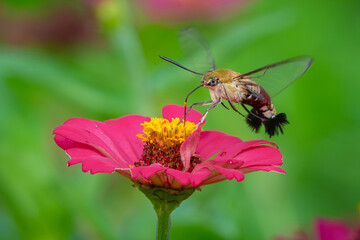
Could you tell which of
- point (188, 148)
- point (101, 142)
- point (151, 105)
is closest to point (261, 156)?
point (188, 148)

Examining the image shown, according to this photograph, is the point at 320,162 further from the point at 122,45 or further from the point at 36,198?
the point at 36,198

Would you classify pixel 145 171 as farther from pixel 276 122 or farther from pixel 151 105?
pixel 151 105

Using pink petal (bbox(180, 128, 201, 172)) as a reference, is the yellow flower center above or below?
above

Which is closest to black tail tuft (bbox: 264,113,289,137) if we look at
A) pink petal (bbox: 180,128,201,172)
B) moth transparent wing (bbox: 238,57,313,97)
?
moth transparent wing (bbox: 238,57,313,97)

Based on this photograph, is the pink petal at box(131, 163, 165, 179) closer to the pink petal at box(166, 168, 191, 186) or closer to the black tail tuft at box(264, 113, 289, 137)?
the pink petal at box(166, 168, 191, 186)

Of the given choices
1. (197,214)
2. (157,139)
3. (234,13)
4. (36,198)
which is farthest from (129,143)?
(234,13)

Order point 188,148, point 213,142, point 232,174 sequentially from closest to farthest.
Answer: point 232,174, point 188,148, point 213,142
